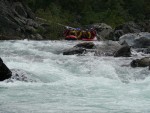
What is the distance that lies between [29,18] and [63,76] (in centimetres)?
2310

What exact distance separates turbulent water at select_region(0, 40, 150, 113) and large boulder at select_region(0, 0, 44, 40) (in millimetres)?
13744

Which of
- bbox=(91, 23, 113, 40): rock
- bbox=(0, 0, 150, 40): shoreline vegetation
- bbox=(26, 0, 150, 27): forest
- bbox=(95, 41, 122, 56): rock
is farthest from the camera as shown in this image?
bbox=(26, 0, 150, 27): forest

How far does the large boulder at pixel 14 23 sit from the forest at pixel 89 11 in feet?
12.5

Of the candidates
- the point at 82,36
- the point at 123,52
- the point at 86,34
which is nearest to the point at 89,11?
the point at 86,34

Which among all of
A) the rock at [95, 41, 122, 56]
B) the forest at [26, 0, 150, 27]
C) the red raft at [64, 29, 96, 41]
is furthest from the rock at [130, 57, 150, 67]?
the forest at [26, 0, 150, 27]

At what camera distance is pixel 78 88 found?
12297mm

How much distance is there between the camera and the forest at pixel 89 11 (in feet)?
141

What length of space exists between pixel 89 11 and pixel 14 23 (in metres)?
17.8

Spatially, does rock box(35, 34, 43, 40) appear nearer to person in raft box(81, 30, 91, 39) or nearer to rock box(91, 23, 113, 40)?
person in raft box(81, 30, 91, 39)

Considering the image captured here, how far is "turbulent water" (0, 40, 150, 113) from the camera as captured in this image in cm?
993

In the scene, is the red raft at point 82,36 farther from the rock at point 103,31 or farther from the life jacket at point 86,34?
the rock at point 103,31

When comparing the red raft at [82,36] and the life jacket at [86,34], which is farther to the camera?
the life jacket at [86,34]

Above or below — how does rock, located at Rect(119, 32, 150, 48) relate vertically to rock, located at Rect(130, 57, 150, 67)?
above

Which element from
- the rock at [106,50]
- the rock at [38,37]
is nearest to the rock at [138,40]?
the rock at [106,50]
